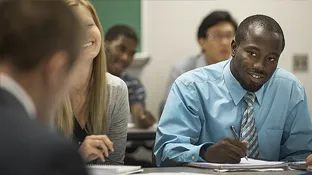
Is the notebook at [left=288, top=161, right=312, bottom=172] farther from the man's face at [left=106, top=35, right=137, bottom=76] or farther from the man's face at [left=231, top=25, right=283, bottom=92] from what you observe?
the man's face at [left=106, top=35, right=137, bottom=76]

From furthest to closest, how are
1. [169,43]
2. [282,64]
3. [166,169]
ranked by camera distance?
[169,43] → [282,64] → [166,169]

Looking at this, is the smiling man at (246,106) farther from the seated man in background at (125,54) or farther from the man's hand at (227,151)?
the seated man in background at (125,54)

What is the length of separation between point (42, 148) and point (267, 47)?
153cm

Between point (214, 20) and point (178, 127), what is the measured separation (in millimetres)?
2790

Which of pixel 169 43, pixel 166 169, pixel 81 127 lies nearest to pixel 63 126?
pixel 81 127

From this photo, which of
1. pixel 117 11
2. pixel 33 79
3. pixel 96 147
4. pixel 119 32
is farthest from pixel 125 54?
pixel 33 79

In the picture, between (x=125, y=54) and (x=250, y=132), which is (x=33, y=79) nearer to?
(x=250, y=132)

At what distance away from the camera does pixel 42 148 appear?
0.83m

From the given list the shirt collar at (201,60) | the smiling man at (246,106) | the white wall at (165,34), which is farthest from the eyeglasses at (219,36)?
the smiling man at (246,106)

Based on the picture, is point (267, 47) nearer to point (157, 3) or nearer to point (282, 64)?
point (282, 64)

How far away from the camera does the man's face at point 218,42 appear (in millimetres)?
4727

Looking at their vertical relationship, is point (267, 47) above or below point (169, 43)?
above

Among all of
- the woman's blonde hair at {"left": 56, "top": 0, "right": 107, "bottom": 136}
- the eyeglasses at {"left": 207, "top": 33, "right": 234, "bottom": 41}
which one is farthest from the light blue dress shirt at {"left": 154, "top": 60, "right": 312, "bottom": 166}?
the eyeglasses at {"left": 207, "top": 33, "right": 234, "bottom": 41}

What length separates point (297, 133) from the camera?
2352 mm
